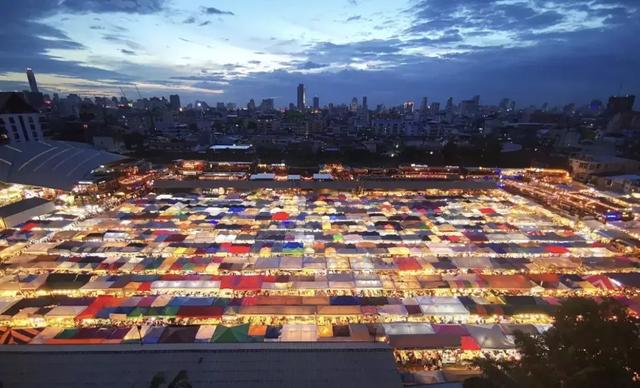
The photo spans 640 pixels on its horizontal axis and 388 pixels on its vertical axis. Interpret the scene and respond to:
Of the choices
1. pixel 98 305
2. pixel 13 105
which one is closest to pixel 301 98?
pixel 13 105

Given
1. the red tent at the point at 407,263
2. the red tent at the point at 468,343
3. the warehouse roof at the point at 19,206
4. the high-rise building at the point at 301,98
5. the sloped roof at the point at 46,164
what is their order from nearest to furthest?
the red tent at the point at 468,343
the red tent at the point at 407,263
the warehouse roof at the point at 19,206
the sloped roof at the point at 46,164
the high-rise building at the point at 301,98

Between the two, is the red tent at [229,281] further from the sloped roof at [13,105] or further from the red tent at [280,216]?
the sloped roof at [13,105]

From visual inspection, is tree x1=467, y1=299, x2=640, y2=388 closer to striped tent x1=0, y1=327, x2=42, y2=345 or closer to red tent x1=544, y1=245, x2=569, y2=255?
red tent x1=544, y1=245, x2=569, y2=255

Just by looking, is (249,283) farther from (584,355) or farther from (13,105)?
(13,105)

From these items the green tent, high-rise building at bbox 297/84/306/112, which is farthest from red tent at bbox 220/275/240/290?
high-rise building at bbox 297/84/306/112

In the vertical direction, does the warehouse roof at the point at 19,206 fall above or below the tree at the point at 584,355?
below

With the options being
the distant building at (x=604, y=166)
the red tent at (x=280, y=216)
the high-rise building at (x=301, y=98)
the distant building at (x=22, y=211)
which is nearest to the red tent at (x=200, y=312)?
the red tent at (x=280, y=216)

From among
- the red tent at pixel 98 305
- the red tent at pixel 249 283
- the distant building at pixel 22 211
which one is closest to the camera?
the red tent at pixel 98 305
